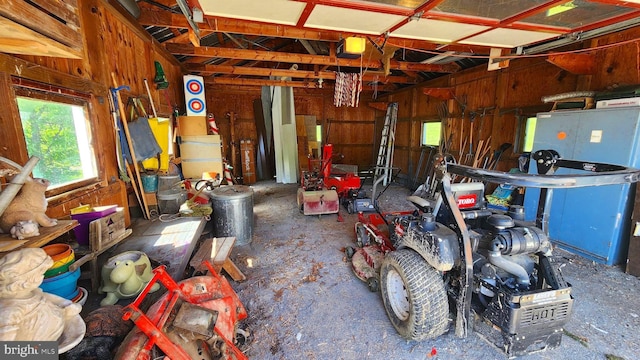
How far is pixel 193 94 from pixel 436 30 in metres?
4.73

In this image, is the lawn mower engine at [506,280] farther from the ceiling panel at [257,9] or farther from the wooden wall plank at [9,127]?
the wooden wall plank at [9,127]

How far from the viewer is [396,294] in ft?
7.60

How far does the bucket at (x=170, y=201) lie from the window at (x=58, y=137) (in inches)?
38.2

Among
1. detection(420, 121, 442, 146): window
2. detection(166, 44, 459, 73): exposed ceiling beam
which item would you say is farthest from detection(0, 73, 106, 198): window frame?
detection(420, 121, 442, 146): window

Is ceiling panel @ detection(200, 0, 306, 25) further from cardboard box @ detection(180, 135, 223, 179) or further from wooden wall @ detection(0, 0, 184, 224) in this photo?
cardboard box @ detection(180, 135, 223, 179)

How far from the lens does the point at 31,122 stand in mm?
2037

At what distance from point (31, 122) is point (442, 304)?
3.39m

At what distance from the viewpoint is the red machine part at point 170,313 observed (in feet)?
4.00

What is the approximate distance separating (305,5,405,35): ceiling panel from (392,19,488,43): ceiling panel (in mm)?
209

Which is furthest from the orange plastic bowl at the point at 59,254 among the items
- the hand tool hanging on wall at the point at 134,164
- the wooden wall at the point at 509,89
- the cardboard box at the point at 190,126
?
the wooden wall at the point at 509,89

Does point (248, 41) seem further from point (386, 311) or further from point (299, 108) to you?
point (386, 311)

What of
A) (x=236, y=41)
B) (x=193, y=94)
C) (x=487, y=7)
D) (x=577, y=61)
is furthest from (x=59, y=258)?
(x=577, y=61)

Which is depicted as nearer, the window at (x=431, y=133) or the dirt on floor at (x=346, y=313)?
the dirt on floor at (x=346, y=313)

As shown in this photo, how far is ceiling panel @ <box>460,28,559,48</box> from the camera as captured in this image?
2.79 m
